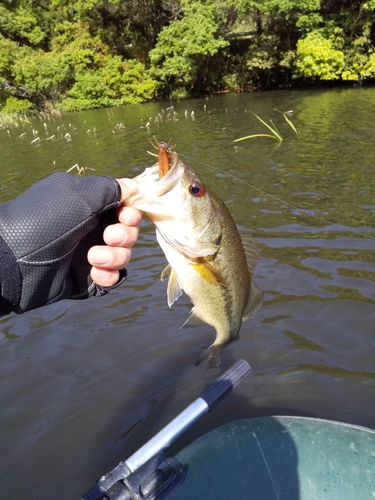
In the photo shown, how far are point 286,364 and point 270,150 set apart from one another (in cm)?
1042

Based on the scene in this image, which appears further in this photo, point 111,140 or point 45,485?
point 111,140

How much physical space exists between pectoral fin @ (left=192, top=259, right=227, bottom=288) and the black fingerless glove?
21.6 inches

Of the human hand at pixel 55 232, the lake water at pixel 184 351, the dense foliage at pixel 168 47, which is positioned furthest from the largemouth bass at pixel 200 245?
the dense foliage at pixel 168 47

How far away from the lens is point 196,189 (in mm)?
2168

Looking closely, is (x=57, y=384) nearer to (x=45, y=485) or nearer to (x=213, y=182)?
(x=45, y=485)

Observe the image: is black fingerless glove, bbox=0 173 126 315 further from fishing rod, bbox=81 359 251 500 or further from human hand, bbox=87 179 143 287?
fishing rod, bbox=81 359 251 500

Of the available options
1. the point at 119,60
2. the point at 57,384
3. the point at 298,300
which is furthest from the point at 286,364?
the point at 119,60

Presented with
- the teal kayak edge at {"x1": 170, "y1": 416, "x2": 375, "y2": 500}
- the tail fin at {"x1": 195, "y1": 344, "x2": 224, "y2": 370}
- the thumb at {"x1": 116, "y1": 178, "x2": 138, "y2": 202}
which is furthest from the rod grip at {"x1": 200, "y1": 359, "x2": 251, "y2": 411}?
the thumb at {"x1": 116, "y1": 178, "x2": 138, "y2": 202}

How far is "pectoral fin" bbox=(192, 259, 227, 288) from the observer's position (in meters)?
2.30

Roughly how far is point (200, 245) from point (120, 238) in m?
0.42

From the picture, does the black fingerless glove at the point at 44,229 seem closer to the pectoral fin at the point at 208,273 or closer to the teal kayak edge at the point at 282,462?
the pectoral fin at the point at 208,273

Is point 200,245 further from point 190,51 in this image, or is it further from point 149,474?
point 190,51

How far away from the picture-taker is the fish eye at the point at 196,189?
215cm

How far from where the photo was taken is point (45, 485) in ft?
11.4
